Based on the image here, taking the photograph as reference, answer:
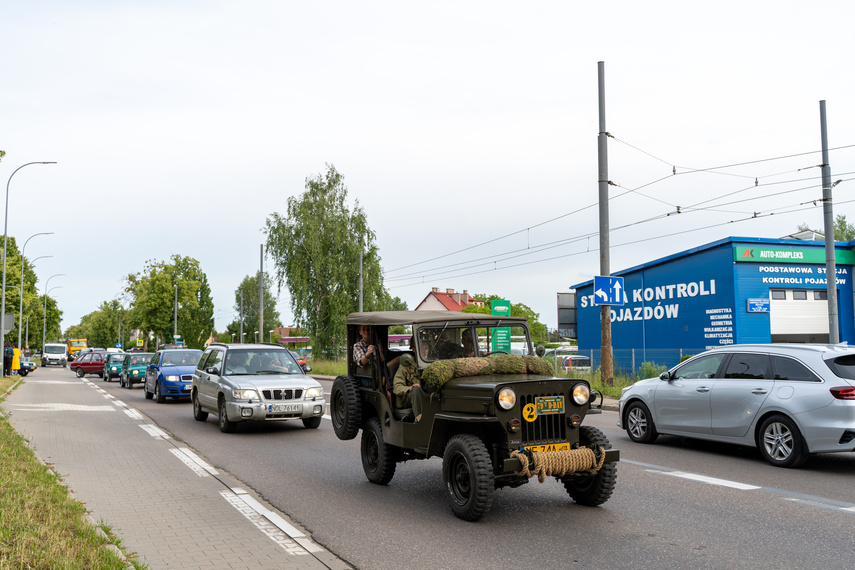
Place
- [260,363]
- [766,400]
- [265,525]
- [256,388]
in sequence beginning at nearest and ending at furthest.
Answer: [265,525] < [766,400] < [256,388] < [260,363]

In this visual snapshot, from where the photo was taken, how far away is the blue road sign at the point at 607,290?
1975cm

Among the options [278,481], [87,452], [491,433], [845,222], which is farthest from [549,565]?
[845,222]

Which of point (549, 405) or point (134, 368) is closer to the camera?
point (549, 405)

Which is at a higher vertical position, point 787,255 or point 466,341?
point 787,255

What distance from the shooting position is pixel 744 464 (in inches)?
385

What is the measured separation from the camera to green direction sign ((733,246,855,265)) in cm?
3039

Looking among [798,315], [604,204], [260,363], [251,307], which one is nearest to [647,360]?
[798,315]

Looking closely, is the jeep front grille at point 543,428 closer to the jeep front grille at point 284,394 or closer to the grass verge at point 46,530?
the grass verge at point 46,530

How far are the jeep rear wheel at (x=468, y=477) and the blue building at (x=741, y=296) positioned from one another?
74.3 feet

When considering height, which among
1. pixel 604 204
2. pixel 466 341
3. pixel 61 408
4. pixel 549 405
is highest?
pixel 604 204

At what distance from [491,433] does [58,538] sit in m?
3.60

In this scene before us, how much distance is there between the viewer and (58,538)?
5488mm

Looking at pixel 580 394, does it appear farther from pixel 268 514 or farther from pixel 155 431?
pixel 155 431

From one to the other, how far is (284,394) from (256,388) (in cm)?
52
